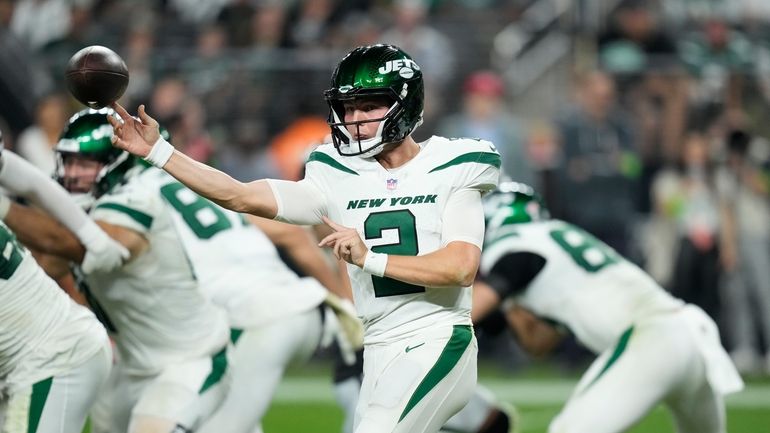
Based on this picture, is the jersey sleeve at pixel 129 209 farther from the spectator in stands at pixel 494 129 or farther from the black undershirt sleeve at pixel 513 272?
the spectator in stands at pixel 494 129

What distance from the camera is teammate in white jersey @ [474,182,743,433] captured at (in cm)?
604

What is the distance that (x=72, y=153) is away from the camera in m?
5.79

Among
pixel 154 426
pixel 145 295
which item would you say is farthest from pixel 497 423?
pixel 145 295

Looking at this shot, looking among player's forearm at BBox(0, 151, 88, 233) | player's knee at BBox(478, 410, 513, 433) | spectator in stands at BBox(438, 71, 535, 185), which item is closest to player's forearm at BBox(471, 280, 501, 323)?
player's knee at BBox(478, 410, 513, 433)

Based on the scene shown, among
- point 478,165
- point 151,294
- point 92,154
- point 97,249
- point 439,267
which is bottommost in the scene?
point 151,294

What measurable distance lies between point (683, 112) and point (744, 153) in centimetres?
109

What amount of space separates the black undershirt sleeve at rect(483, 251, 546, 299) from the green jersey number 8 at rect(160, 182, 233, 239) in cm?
138

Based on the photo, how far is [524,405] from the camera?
33.2 feet

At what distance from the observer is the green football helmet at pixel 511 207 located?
6660 millimetres

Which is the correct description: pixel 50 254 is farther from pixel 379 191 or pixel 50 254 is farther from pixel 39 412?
pixel 379 191

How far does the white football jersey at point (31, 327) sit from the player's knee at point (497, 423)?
8.90 ft

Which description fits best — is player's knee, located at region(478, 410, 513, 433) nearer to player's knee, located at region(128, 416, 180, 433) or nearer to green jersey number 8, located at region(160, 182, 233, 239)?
green jersey number 8, located at region(160, 182, 233, 239)

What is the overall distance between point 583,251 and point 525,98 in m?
8.50

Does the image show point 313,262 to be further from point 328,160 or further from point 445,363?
point 445,363
